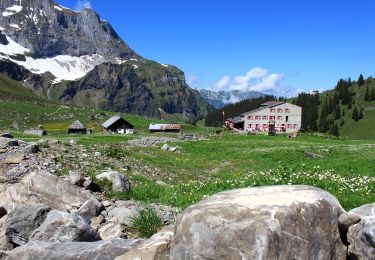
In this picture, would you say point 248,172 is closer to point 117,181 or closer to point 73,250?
point 117,181

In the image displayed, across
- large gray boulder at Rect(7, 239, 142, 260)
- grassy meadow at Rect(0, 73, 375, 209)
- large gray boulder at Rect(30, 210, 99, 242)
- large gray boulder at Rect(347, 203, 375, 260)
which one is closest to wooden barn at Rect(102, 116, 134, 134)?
grassy meadow at Rect(0, 73, 375, 209)

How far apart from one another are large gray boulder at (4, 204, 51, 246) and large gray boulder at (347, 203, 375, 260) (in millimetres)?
7714

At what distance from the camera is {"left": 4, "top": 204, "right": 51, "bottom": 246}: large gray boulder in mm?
11789

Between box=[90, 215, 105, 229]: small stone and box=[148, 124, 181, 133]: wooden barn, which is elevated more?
box=[148, 124, 181, 133]: wooden barn

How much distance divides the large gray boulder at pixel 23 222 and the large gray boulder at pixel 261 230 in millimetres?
5190

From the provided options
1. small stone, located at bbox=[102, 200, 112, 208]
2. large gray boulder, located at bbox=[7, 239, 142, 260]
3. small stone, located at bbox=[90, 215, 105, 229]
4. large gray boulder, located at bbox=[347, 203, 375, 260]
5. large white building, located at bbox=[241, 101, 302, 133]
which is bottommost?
small stone, located at bbox=[90, 215, 105, 229]

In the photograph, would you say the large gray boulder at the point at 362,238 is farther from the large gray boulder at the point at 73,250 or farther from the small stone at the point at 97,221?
the small stone at the point at 97,221

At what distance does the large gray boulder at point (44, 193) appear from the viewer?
49.1 ft

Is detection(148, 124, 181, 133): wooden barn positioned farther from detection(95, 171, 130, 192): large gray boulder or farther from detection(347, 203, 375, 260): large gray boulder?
detection(347, 203, 375, 260): large gray boulder

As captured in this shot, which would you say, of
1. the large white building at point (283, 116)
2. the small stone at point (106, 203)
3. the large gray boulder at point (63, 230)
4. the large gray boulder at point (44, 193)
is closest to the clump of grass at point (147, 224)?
the large gray boulder at point (63, 230)

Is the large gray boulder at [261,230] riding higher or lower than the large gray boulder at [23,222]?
higher

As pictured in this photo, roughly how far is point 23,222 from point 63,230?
1.58 m

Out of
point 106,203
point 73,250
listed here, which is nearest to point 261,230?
point 73,250

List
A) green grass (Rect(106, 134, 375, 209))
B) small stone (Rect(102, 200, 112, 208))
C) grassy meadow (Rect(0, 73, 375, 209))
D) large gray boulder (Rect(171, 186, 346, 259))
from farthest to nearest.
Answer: grassy meadow (Rect(0, 73, 375, 209)) → green grass (Rect(106, 134, 375, 209)) → small stone (Rect(102, 200, 112, 208)) → large gray boulder (Rect(171, 186, 346, 259))
